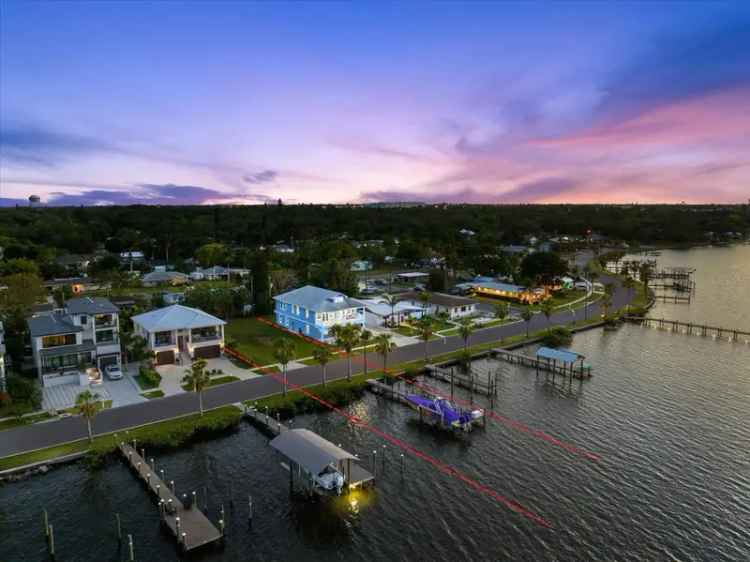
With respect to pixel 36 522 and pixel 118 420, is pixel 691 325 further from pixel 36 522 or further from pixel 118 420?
pixel 36 522

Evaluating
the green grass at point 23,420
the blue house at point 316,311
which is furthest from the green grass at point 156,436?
the blue house at point 316,311

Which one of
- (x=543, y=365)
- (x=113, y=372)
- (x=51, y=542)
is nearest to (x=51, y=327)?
(x=113, y=372)

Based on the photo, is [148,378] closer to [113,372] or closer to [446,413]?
[113,372]

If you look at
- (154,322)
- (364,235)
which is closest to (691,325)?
(154,322)

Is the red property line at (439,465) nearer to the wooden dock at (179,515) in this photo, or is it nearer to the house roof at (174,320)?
the house roof at (174,320)

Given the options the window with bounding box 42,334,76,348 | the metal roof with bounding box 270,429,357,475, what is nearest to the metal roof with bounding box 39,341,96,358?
the window with bounding box 42,334,76,348
